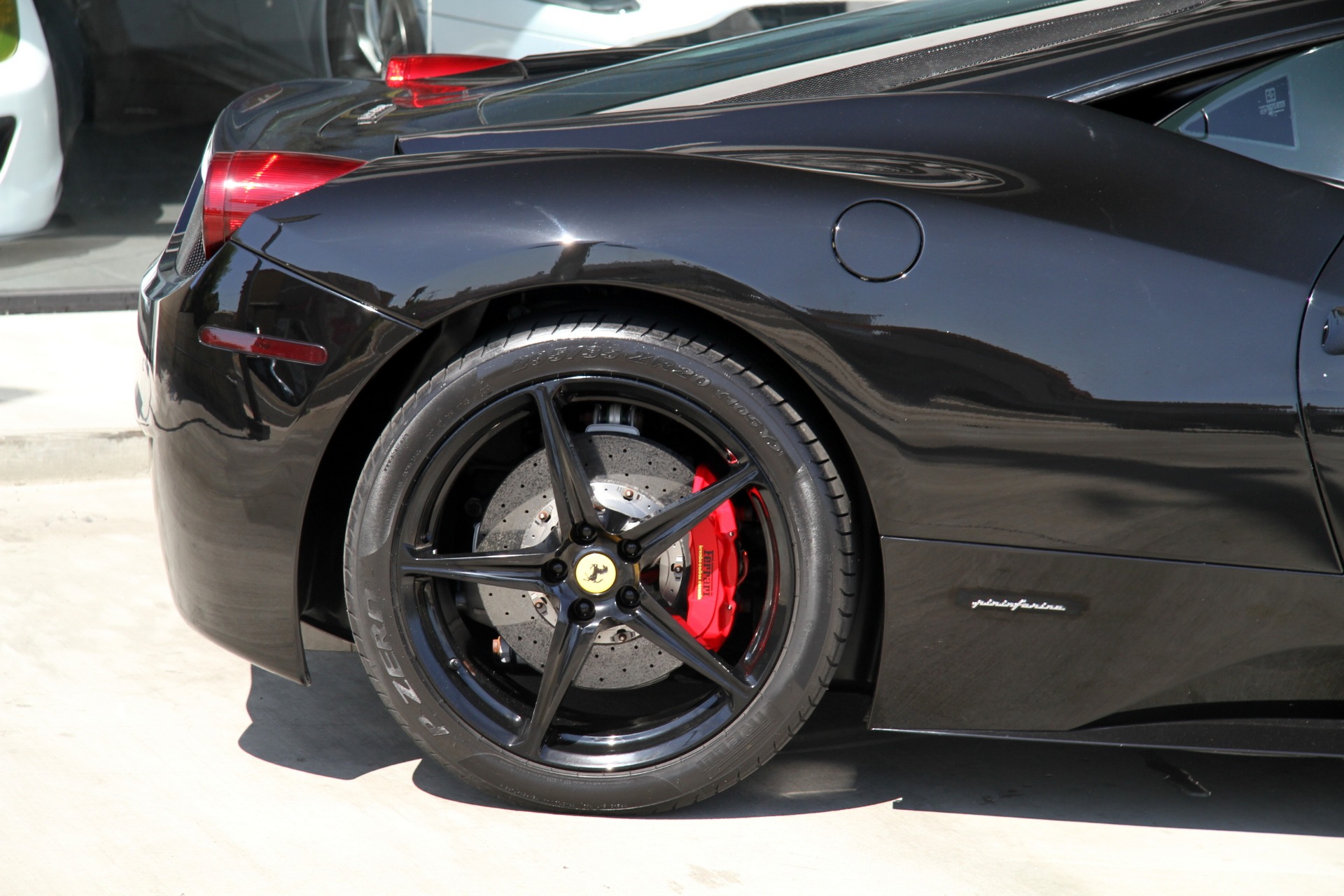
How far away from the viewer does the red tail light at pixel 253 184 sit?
208cm

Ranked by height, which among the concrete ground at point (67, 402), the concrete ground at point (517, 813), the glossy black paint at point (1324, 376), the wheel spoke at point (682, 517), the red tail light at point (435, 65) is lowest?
the concrete ground at point (67, 402)

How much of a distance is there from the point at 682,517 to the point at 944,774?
0.79 meters

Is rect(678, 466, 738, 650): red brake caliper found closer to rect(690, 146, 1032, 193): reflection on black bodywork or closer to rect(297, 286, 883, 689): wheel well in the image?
rect(297, 286, 883, 689): wheel well

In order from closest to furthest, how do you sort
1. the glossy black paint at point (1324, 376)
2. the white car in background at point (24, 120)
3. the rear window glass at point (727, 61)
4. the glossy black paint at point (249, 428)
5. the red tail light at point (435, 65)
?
the glossy black paint at point (1324, 376) < the glossy black paint at point (249, 428) < the rear window glass at point (727, 61) < the red tail light at point (435, 65) < the white car in background at point (24, 120)

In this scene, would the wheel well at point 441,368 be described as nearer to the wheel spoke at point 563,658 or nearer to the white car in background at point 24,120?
the wheel spoke at point 563,658

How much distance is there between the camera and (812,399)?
6.70ft

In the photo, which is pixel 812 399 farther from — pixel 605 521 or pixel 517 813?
pixel 517 813

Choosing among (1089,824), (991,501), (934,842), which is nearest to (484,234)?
(991,501)

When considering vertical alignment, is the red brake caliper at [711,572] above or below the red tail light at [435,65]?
below

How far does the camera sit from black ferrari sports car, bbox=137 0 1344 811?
1896 mm

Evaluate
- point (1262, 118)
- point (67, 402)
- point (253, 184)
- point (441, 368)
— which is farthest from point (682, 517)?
point (67, 402)

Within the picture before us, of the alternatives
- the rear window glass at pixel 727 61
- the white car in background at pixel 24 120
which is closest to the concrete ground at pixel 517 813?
the rear window glass at pixel 727 61

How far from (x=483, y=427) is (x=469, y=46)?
436cm

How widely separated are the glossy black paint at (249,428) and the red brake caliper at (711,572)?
585mm
